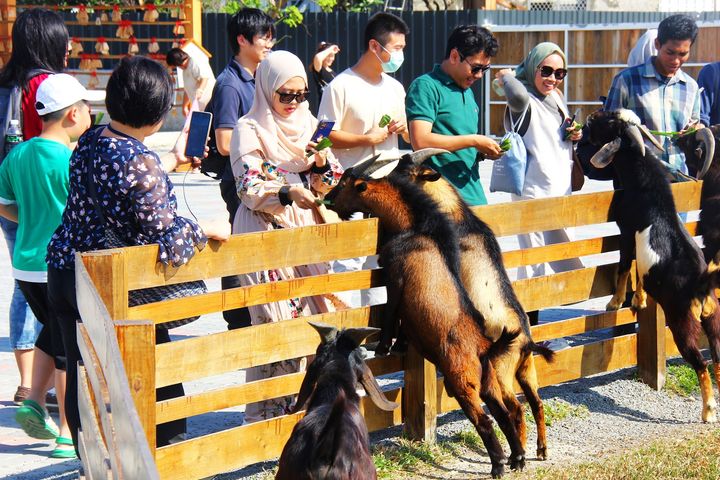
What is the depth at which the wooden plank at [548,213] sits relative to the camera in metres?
5.91

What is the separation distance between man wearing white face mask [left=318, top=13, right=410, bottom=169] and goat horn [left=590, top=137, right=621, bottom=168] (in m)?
1.17

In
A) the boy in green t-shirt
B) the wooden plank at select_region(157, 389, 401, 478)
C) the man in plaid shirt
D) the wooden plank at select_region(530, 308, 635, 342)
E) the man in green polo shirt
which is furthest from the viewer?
the man in plaid shirt

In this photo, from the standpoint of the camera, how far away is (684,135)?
7203mm

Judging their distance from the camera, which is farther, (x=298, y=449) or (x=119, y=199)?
(x=119, y=199)

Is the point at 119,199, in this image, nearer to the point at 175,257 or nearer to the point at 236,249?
the point at 175,257

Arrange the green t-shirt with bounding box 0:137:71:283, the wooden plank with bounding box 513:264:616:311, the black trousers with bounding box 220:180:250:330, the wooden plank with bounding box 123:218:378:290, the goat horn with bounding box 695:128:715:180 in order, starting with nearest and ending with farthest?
the wooden plank with bounding box 123:218:378:290, the green t-shirt with bounding box 0:137:71:283, the black trousers with bounding box 220:180:250:330, the wooden plank with bounding box 513:264:616:311, the goat horn with bounding box 695:128:715:180

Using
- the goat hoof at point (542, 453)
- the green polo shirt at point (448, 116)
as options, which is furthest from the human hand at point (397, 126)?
the goat hoof at point (542, 453)

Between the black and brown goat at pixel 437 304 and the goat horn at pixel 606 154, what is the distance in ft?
5.41

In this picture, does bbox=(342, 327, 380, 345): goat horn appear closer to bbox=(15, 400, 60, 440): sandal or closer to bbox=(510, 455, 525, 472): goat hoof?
bbox=(510, 455, 525, 472): goat hoof

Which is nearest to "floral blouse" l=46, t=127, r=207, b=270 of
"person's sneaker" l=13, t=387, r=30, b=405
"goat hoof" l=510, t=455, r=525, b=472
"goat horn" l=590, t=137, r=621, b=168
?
"person's sneaker" l=13, t=387, r=30, b=405

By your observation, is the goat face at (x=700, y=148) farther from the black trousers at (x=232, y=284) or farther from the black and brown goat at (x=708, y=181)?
the black trousers at (x=232, y=284)

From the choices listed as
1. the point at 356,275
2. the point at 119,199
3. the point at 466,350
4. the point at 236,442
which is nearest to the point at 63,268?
the point at 119,199

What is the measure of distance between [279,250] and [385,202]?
614 mm

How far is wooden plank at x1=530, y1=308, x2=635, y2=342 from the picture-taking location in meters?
6.23
